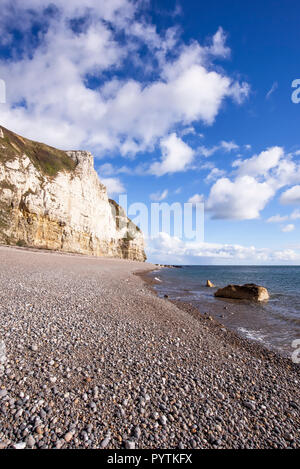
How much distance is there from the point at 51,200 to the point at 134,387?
58664mm

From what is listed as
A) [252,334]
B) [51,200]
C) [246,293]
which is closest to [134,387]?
[252,334]

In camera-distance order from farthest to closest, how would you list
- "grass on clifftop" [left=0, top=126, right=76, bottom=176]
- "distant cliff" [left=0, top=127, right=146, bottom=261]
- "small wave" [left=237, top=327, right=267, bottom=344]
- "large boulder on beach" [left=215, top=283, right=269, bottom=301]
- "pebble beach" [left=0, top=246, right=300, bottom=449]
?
1. "grass on clifftop" [left=0, top=126, right=76, bottom=176]
2. "distant cliff" [left=0, top=127, right=146, bottom=261]
3. "large boulder on beach" [left=215, top=283, right=269, bottom=301]
4. "small wave" [left=237, top=327, right=267, bottom=344]
5. "pebble beach" [left=0, top=246, right=300, bottom=449]

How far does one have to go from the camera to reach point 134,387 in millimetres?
4926

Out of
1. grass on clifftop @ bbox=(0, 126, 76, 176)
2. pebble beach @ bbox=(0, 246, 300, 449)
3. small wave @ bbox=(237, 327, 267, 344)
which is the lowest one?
small wave @ bbox=(237, 327, 267, 344)

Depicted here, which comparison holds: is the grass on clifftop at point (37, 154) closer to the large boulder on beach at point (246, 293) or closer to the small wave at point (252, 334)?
the large boulder on beach at point (246, 293)

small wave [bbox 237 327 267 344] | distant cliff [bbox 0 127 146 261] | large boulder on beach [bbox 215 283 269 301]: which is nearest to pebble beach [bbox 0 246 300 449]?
small wave [bbox 237 327 267 344]

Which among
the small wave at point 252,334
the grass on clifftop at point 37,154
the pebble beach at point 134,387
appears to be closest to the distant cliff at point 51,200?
the grass on clifftop at point 37,154

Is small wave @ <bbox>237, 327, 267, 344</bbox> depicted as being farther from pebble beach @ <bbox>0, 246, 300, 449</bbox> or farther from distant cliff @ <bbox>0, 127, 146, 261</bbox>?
distant cliff @ <bbox>0, 127, 146, 261</bbox>

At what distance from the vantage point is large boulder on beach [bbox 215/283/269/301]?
20062 mm

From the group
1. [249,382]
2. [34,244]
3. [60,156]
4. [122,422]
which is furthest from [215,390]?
[60,156]

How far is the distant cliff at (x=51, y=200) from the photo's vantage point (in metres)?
48.2

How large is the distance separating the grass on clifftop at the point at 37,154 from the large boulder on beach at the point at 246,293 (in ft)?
185

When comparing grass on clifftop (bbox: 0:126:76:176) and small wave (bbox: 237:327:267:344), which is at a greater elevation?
grass on clifftop (bbox: 0:126:76:176)
